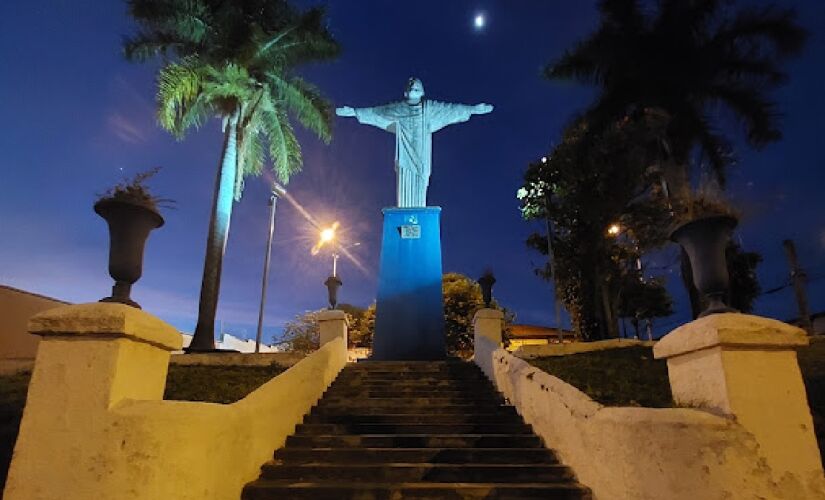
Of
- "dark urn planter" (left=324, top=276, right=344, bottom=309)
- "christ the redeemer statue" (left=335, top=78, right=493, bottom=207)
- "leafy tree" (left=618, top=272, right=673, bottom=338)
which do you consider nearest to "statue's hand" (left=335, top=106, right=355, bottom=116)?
"christ the redeemer statue" (left=335, top=78, right=493, bottom=207)

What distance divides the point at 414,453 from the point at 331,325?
5904 millimetres

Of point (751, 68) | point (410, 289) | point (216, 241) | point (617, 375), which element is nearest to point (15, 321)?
point (216, 241)

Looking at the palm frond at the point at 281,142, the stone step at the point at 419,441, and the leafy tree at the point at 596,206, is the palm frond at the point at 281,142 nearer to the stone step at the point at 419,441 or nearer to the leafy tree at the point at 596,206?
the leafy tree at the point at 596,206

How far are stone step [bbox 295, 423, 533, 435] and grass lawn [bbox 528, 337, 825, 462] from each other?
121cm

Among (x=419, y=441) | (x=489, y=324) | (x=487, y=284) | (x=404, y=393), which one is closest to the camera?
(x=419, y=441)

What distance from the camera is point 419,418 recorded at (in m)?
6.69

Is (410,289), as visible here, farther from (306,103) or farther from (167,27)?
(167,27)

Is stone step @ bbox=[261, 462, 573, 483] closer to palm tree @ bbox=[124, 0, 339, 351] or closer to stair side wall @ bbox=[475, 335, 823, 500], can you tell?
stair side wall @ bbox=[475, 335, 823, 500]

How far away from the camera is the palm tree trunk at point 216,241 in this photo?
12422mm

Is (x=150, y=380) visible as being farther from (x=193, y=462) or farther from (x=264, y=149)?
(x=264, y=149)

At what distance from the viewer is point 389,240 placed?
14289 mm

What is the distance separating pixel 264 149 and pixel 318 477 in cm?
1312

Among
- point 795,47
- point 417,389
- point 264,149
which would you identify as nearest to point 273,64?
point 264,149

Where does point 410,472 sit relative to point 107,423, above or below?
below
